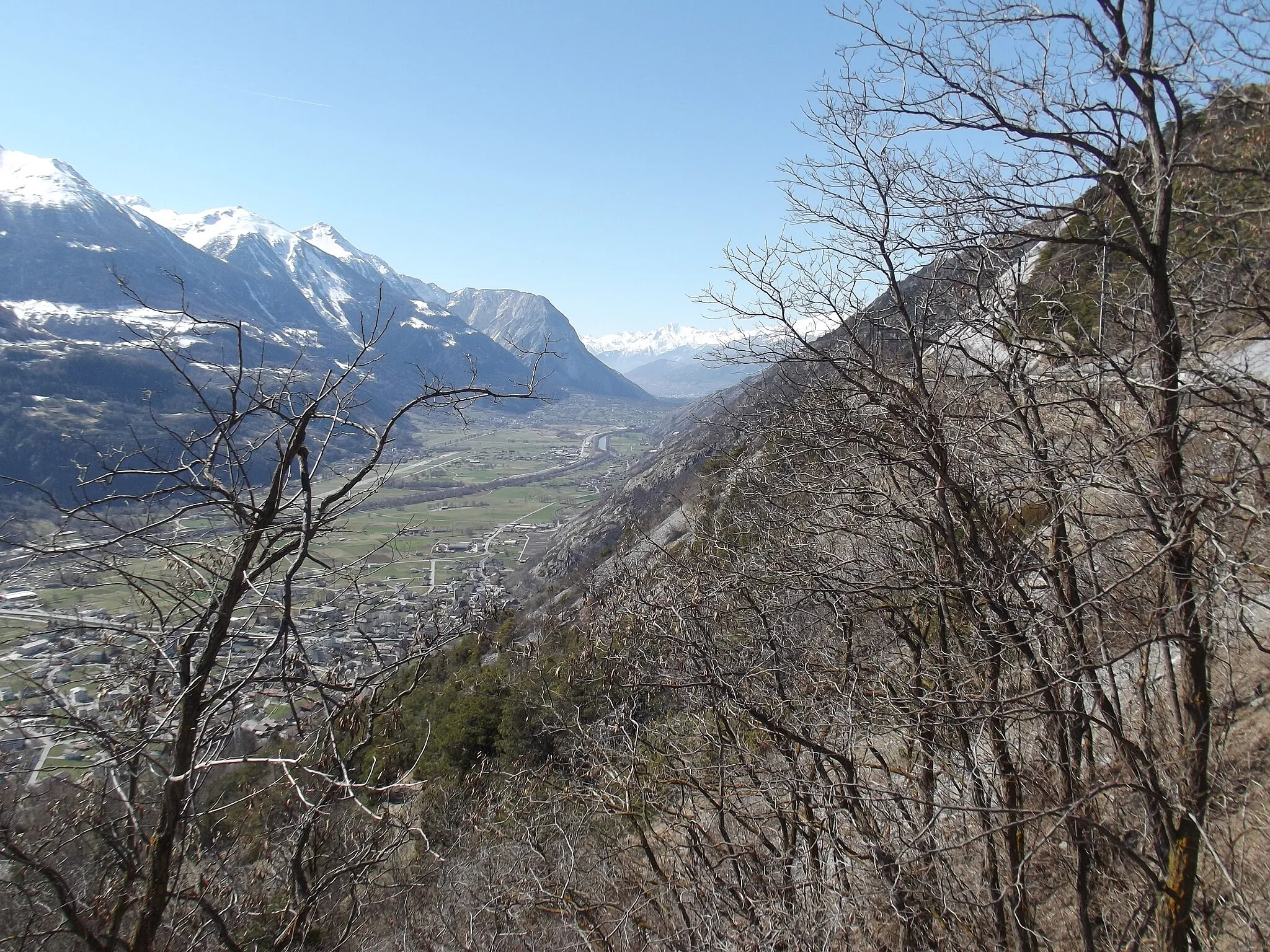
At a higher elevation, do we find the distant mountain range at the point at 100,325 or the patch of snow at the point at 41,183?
the patch of snow at the point at 41,183

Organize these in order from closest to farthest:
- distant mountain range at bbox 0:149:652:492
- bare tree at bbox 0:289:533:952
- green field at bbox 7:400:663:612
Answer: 1. bare tree at bbox 0:289:533:952
2. green field at bbox 7:400:663:612
3. distant mountain range at bbox 0:149:652:492

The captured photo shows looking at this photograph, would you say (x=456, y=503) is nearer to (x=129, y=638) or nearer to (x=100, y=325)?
(x=129, y=638)

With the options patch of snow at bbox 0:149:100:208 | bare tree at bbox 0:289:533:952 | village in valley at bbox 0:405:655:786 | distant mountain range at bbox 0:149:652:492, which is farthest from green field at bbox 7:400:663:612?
patch of snow at bbox 0:149:100:208

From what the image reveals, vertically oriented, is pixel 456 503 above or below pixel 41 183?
below

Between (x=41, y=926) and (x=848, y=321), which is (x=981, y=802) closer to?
(x=848, y=321)

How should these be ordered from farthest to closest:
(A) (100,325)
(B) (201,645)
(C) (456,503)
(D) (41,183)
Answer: (D) (41,183) < (A) (100,325) < (C) (456,503) < (B) (201,645)

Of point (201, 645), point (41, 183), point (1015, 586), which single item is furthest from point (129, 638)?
point (41, 183)

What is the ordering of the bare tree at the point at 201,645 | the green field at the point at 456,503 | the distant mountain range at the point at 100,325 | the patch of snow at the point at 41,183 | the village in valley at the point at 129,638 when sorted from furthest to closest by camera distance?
the patch of snow at the point at 41,183
the distant mountain range at the point at 100,325
the green field at the point at 456,503
the village in valley at the point at 129,638
the bare tree at the point at 201,645

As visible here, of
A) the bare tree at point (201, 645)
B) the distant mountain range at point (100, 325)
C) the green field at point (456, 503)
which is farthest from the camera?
the distant mountain range at point (100, 325)

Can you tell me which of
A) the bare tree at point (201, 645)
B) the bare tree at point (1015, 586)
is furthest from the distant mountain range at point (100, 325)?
the bare tree at point (1015, 586)

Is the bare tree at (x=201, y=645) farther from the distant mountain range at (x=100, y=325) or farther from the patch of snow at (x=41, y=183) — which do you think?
the patch of snow at (x=41, y=183)

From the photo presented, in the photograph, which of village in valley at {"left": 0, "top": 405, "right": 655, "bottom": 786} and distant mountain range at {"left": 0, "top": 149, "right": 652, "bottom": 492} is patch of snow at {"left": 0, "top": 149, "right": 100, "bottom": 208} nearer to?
distant mountain range at {"left": 0, "top": 149, "right": 652, "bottom": 492}

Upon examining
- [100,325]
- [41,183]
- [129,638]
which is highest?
[41,183]

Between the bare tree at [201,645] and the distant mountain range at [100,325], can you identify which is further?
the distant mountain range at [100,325]
